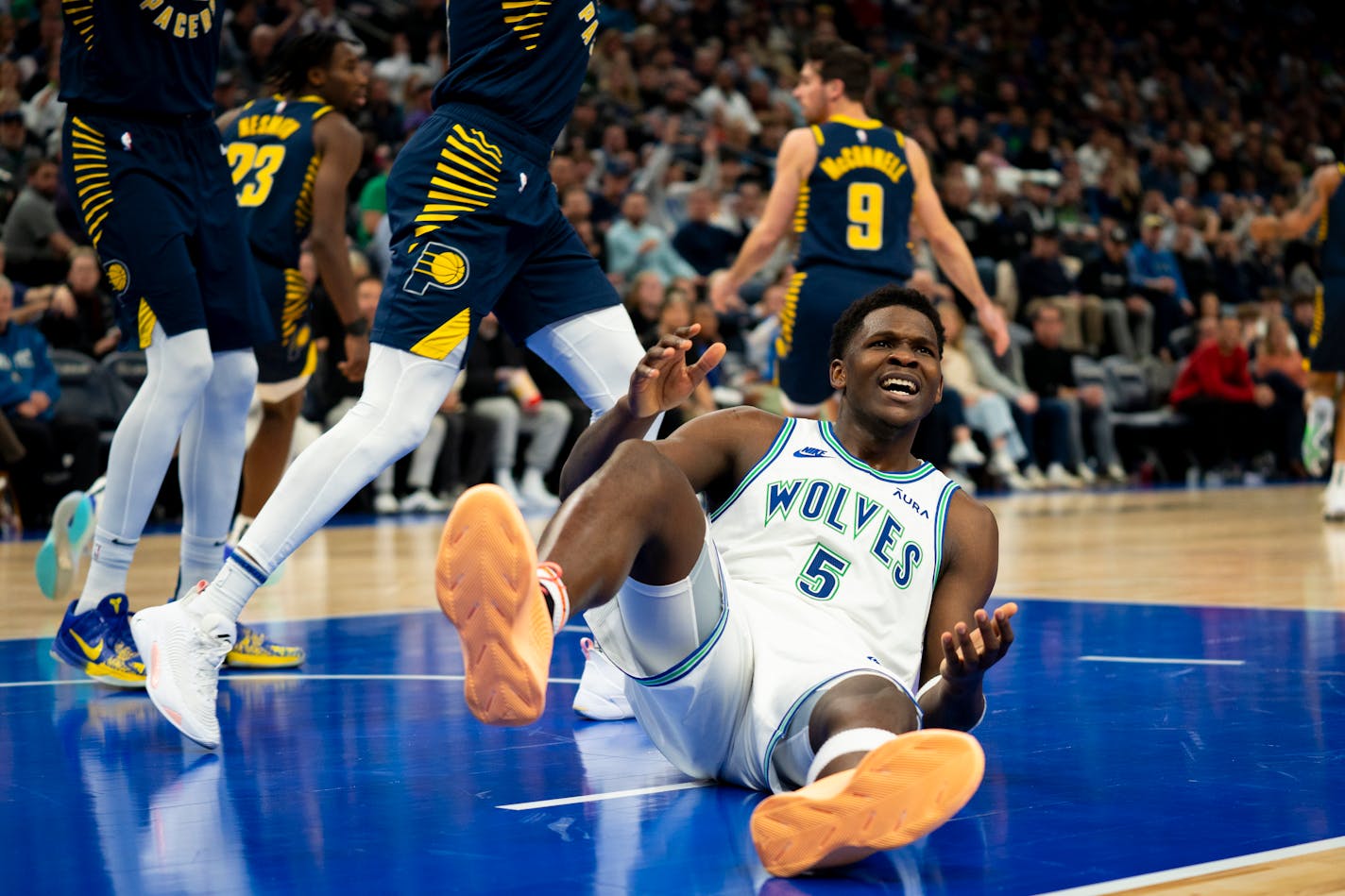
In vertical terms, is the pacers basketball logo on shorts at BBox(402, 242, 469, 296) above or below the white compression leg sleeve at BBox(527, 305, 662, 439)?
above

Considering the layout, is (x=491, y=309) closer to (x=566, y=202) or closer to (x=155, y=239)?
(x=155, y=239)

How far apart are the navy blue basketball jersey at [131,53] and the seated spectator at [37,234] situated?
6374 mm

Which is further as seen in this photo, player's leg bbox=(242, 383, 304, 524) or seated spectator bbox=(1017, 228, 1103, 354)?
seated spectator bbox=(1017, 228, 1103, 354)

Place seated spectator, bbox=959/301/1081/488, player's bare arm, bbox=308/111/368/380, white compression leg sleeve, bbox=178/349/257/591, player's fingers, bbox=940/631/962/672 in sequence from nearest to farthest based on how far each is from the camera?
player's fingers, bbox=940/631/962/672, white compression leg sleeve, bbox=178/349/257/591, player's bare arm, bbox=308/111/368/380, seated spectator, bbox=959/301/1081/488

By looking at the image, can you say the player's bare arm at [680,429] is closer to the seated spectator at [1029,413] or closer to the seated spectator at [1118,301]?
the seated spectator at [1029,413]

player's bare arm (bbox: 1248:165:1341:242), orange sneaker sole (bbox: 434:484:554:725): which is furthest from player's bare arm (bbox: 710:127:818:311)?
orange sneaker sole (bbox: 434:484:554:725)

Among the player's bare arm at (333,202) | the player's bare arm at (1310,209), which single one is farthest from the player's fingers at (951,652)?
the player's bare arm at (1310,209)

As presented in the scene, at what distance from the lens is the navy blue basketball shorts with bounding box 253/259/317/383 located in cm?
530

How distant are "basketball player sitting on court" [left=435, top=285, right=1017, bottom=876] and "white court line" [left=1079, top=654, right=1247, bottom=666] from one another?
156cm

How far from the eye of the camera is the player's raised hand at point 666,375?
2.72m

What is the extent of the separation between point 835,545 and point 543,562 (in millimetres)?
690

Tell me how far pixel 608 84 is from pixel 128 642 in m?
11.4

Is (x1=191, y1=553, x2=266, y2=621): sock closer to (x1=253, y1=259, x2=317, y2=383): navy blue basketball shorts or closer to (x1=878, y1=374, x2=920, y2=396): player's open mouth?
(x1=878, y1=374, x2=920, y2=396): player's open mouth

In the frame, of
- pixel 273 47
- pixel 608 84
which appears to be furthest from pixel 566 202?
pixel 608 84
